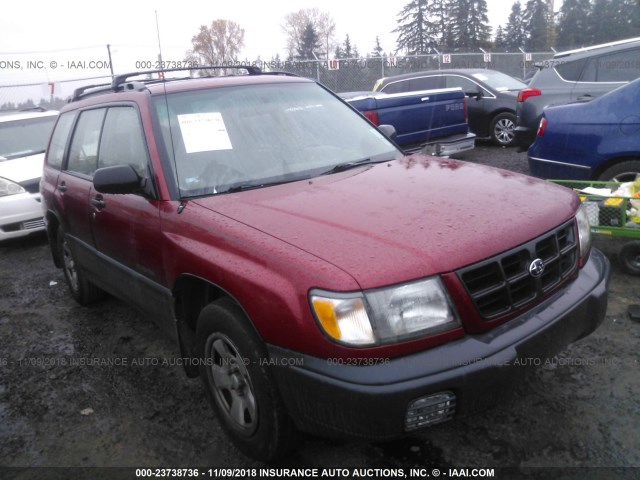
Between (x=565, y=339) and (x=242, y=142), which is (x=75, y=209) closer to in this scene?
(x=242, y=142)

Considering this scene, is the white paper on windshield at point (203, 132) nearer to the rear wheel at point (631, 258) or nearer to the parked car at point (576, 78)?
the rear wheel at point (631, 258)

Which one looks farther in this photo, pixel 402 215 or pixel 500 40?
pixel 500 40

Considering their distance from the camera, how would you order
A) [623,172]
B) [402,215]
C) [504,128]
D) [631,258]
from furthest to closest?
[504,128] → [623,172] → [631,258] → [402,215]

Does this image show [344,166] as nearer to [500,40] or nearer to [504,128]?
[504,128]

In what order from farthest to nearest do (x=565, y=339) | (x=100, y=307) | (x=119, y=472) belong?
(x=100, y=307)
(x=119, y=472)
(x=565, y=339)

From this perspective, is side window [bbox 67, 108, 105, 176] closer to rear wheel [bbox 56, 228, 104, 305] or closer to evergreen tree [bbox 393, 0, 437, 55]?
rear wheel [bbox 56, 228, 104, 305]

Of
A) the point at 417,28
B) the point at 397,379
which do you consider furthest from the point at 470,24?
the point at 397,379

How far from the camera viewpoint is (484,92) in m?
11.2

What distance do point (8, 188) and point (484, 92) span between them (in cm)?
891

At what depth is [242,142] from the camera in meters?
3.07

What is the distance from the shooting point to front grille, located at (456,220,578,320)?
6.97 ft

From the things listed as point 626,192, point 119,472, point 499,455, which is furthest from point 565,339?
point 626,192

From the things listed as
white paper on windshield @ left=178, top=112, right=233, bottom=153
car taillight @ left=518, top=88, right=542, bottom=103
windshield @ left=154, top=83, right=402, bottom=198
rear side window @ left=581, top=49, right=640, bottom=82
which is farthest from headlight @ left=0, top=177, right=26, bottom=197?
rear side window @ left=581, top=49, right=640, bottom=82

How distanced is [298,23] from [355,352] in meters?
61.8
